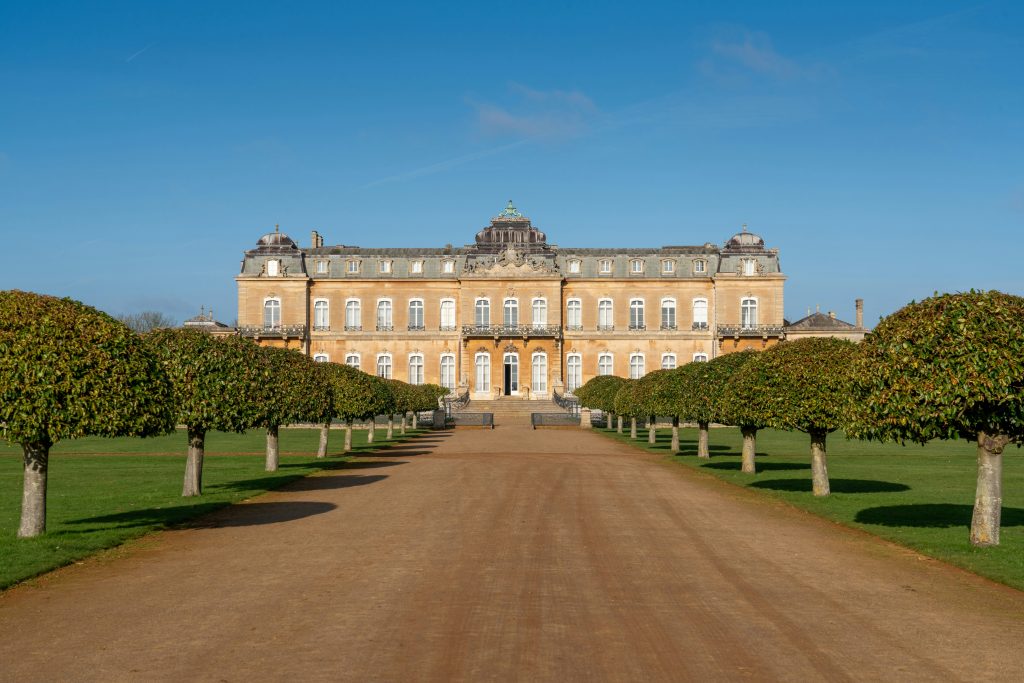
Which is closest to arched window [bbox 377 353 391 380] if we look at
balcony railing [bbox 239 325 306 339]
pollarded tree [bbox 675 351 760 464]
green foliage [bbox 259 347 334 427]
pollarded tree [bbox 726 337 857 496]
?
balcony railing [bbox 239 325 306 339]

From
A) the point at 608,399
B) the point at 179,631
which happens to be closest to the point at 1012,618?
the point at 179,631

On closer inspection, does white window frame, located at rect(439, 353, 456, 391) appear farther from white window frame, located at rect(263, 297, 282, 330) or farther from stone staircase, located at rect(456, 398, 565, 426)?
white window frame, located at rect(263, 297, 282, 330)

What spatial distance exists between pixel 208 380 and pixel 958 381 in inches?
491

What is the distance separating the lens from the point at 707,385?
89.5ft

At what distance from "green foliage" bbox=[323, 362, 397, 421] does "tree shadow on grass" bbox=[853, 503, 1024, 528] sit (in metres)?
16.6

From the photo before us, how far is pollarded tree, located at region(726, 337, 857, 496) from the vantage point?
60.5 feet

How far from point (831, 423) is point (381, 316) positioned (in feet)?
181

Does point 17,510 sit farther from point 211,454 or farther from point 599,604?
point 211,454

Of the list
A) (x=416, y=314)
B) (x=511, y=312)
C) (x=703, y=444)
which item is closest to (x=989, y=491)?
(x=703, y=444)

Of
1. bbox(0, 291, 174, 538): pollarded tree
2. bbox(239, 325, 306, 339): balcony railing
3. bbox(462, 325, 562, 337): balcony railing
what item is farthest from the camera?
bbox(239, 325, 306, 339): balcony railing

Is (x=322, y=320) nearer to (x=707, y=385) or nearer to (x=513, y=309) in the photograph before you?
(x=513, y=309)

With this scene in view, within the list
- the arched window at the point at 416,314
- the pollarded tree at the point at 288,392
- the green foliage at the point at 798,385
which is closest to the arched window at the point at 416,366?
the arched window at the point at 416,314

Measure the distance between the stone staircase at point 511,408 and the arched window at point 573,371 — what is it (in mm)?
4009

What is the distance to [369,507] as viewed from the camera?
17.1m
